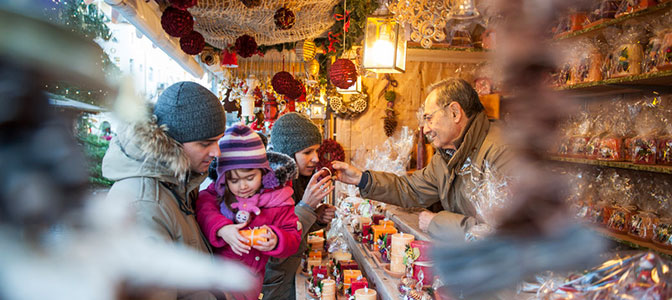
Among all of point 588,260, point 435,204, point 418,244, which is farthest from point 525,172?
point 435,204

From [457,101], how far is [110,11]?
2.01 metres

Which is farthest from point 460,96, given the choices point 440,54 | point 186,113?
point 440,54

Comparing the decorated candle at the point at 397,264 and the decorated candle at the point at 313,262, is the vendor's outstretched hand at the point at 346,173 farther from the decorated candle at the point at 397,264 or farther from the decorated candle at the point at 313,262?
the decorated candle at the point at 397,264

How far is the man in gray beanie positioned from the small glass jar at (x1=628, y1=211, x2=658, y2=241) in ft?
8.07

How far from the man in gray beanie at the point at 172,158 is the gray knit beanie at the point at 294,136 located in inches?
37.5

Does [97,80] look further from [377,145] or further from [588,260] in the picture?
[377,145]

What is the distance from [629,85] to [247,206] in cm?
253

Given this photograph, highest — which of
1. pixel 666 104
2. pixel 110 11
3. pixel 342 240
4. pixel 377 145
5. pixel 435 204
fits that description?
pixel 110 11

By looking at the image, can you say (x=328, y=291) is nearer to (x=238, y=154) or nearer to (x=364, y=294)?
(x=364, y=294)

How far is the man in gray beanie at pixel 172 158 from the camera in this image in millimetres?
1274

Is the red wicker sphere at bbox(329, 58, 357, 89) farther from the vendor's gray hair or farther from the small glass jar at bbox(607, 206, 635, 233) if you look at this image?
the small glass jar at bbox(607, 206, 635, 233)

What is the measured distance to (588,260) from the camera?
1.06ft

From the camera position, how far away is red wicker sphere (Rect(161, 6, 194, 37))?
2.18 metres

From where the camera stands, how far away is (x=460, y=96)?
2.35m
